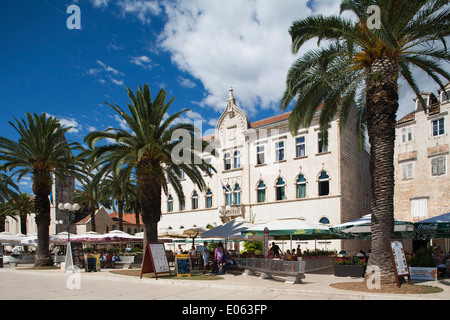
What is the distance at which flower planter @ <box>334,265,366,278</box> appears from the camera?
16781 millimetres

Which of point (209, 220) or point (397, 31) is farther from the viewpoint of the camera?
point (209, 220)

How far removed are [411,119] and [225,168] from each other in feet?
61.2

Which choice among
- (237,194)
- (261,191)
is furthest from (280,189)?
(237,194)

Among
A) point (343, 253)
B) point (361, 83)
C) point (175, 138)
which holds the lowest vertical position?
point (343, 253)

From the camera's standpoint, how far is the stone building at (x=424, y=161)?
3238cm

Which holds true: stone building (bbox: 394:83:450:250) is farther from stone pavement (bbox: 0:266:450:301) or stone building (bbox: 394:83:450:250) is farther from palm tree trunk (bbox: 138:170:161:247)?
palm tree trunk (bbox: 138:170:161:247)

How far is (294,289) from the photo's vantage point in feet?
42.5

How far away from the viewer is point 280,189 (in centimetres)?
3609

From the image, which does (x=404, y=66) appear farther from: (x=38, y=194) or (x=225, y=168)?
(x=225, y=168)

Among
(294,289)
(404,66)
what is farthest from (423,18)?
(294,289)

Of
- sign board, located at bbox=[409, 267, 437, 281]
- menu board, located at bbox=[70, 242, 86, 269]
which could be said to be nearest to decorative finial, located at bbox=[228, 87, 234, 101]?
menu board, located at bbox=[70, 242, 86, 269]
